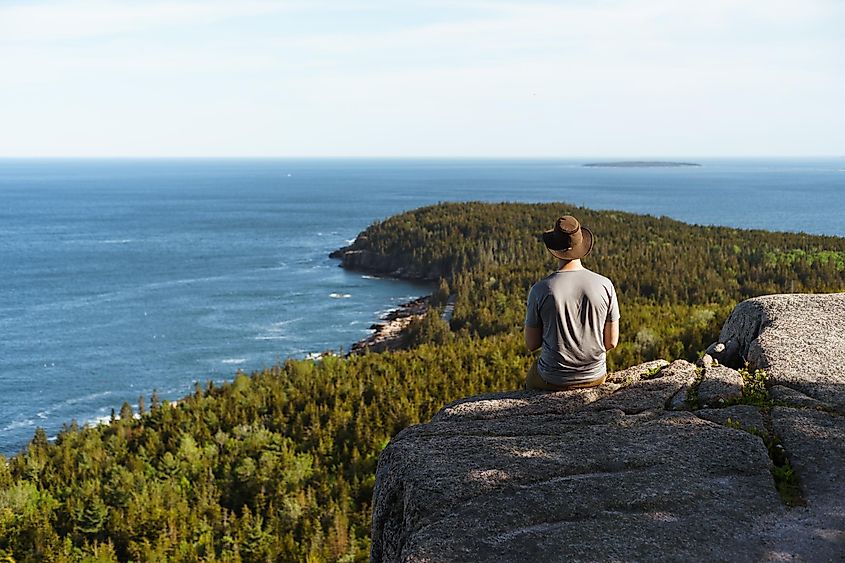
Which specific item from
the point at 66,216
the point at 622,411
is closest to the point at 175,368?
the point at 622,411

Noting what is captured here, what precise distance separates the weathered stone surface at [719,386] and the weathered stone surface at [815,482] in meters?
0.64

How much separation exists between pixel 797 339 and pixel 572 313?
12.9 ft

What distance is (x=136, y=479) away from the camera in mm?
27250

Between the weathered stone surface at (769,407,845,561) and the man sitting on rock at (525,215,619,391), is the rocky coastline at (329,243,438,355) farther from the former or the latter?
the weathered stone surface at (769,407,845,561)

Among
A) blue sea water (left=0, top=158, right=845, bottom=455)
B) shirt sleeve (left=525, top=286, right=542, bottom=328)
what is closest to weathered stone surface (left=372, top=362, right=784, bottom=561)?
shirt sleeve (left=525, top=286, right=542, bottom=328)

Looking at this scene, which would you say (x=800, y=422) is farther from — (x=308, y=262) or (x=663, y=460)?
(x=308, y=262)

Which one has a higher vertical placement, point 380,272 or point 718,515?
point 718,515

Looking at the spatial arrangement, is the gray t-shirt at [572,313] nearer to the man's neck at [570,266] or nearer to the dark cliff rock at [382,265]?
the man's neck at [570,266]

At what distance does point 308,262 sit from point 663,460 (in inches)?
3768

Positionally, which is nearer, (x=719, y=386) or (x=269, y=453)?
(x=719, y=386)

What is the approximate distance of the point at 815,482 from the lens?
6875 mm

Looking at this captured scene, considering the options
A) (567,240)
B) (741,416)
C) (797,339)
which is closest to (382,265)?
(797,339)

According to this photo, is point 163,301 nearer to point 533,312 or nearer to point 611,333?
point 533,312

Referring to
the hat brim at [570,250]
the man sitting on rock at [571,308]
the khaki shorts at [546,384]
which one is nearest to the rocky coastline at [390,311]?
the khaki shorts at [546,384]
